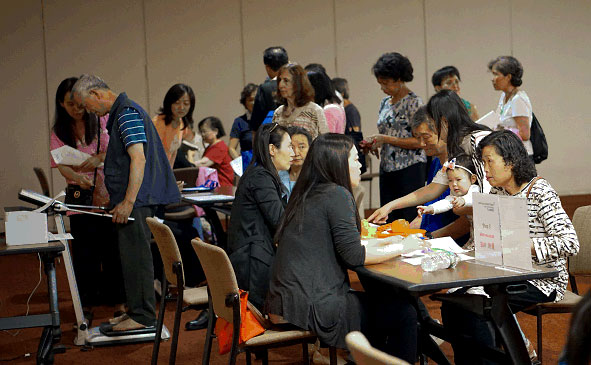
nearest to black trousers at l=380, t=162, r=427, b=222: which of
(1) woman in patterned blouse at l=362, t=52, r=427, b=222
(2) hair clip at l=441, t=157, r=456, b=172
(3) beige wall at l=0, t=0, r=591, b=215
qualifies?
(1) woman in patterned blouse at l=362, t=52, r=427, b=222

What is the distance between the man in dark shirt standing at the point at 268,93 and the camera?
577 cm

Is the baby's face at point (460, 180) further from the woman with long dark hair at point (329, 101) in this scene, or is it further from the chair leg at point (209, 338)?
the woman with long dark hair at point (329, 101)

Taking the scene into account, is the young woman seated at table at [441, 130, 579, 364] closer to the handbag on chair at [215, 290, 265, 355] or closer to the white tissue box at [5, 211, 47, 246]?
the handbag on chair at [215, 290, 265, 355]

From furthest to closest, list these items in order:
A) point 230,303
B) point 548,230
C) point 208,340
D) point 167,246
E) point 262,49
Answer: point 262,49, point 167,246, point 208,340, point 548,230, point 230,303

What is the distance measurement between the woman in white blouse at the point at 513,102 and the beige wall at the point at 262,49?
4.51 metres

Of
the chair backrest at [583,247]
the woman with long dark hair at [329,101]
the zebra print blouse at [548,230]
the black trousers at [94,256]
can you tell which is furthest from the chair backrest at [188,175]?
the zebra print blouse at [548,230]

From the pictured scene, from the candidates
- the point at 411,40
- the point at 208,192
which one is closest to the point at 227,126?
the point at 411,40

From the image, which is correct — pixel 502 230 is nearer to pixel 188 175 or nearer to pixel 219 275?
pixel 219 275

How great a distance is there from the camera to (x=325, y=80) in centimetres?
572

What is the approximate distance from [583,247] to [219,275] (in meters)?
1.81

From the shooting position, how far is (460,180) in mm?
3744

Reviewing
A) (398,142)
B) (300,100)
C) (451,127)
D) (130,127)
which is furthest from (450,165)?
(130,127)

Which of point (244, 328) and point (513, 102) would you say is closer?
point (244, 328)

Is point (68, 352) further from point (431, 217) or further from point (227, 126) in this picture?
point (227, 126)
